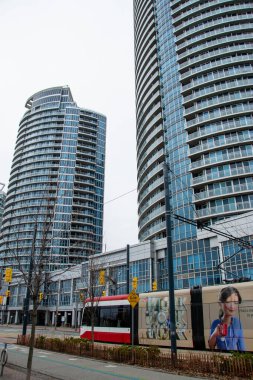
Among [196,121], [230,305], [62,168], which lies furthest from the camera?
[62,168]

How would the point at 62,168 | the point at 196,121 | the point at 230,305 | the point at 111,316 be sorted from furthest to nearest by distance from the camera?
1. the point at 62,168
2. the point at 196,121
3. the point at 111,316
4. the point at 230,305

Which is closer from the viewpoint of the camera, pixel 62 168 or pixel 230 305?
pixel 230 305

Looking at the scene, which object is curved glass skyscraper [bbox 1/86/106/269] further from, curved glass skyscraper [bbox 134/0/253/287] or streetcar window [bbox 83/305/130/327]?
streetcar window [bbox 83/305/130/327]

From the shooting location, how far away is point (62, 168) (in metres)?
116

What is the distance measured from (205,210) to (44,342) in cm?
3714

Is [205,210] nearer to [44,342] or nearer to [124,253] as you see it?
[124,253]

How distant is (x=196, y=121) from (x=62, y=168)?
67.4 metres

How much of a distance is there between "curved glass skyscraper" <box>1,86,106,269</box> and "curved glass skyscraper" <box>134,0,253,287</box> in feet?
139

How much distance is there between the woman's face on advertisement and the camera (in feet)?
54.6

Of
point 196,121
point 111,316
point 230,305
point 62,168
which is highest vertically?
point 62,168

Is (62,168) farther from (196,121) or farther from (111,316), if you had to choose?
(111,316)

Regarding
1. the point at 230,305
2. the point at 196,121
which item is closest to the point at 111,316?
the point at 230,305

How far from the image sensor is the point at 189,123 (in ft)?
200

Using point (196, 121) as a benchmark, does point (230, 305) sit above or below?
below
